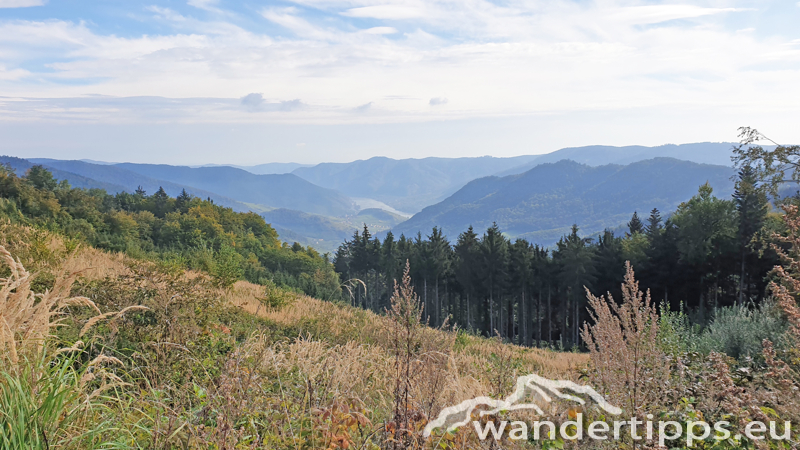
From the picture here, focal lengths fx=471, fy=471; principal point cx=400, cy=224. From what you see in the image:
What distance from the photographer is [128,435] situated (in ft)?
10.5

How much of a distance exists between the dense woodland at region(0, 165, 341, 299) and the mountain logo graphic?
8.90 m

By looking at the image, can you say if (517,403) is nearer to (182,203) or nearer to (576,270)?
(576,270)

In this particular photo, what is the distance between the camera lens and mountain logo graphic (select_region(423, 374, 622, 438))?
360cm

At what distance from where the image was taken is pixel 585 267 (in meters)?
40.3

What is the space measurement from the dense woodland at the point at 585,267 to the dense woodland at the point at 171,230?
7623mm

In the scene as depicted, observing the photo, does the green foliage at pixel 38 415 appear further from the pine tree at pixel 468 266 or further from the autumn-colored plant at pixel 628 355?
the pine tree at pixel 468 266

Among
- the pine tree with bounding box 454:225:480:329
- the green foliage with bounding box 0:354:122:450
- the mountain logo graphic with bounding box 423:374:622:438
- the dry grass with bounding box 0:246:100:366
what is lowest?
the pine tree with bounding box 454:225:480:329

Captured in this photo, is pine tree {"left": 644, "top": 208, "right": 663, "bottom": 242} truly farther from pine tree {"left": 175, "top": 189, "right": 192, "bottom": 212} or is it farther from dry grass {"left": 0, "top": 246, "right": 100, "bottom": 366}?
pine tree {"left": 175, "top": 189, "right": 192, "bottom": 212}

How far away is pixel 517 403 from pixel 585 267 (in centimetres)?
3931

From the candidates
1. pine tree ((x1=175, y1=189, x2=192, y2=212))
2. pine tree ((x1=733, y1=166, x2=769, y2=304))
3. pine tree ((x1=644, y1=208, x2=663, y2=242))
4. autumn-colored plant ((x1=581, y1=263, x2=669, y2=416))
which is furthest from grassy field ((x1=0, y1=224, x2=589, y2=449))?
pine tree ((x1=175, y1=189, x2=192, y2=212))

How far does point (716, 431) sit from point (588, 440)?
90cm

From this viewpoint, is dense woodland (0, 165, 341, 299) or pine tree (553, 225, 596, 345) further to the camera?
pine tree (553, 225, 596, 345)

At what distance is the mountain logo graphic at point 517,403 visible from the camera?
3602 mm

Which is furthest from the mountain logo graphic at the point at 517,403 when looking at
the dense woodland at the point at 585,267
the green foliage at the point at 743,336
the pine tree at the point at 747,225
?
the pine tree at the point at 747,225
